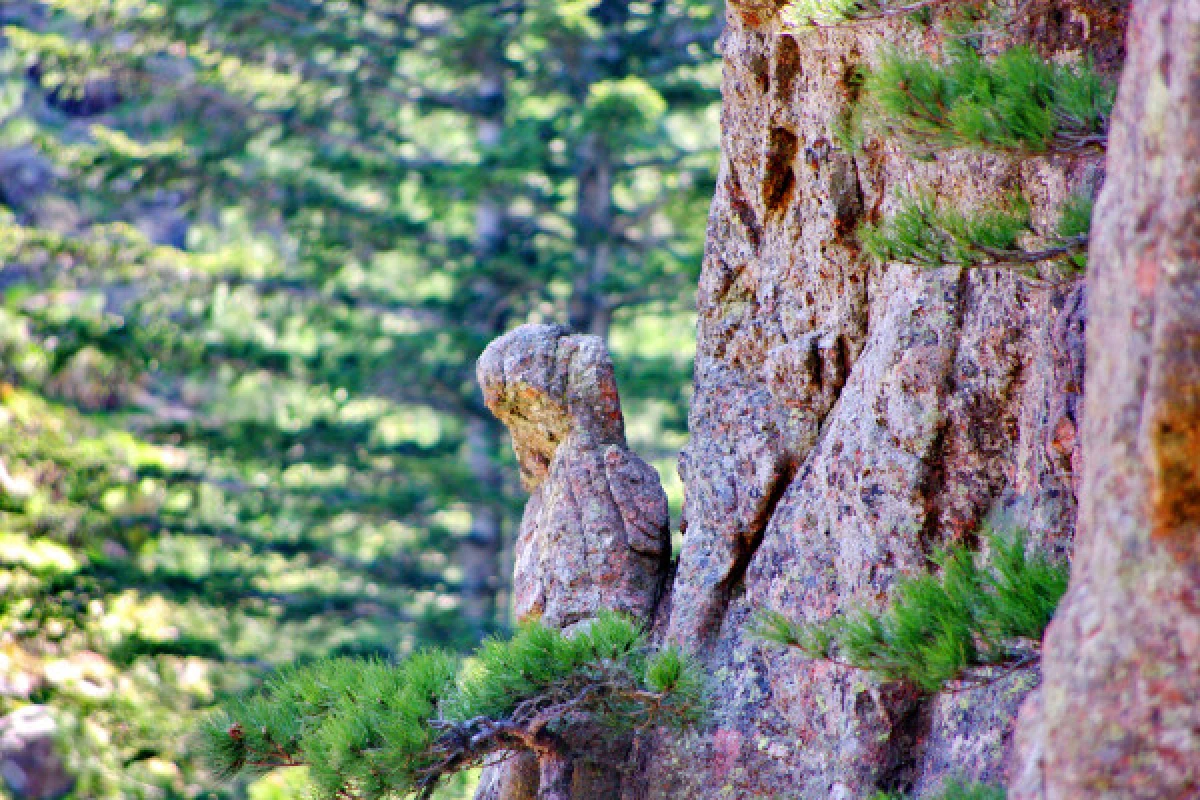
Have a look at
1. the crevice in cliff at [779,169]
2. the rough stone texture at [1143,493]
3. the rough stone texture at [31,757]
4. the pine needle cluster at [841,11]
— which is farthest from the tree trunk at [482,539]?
the rough stone texture at [1143,493]

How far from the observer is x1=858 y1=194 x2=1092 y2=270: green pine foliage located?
2.93 m

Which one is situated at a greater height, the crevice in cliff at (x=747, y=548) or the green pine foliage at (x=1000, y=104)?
the green pine foliage at (x=1000, y=104)

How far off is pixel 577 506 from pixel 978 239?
6.80 feet

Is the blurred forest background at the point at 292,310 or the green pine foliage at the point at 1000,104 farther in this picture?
the blurred forest background at the point at 292,310

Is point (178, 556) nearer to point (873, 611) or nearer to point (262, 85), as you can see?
point (262, 85)

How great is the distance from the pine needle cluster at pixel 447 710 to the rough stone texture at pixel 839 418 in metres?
0.42

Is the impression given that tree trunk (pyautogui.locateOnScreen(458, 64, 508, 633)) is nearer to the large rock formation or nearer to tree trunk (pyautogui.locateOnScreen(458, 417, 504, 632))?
tree trunk (pyautogui.locateOnScreen(458, 417, 504, 632))

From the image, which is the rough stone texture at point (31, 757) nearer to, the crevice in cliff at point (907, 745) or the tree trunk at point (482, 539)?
the tree trunk at point (482, 539)

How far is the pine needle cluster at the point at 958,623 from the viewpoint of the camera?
2596mm

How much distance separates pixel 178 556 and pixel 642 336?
5.88 m

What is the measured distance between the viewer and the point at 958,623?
2635mm

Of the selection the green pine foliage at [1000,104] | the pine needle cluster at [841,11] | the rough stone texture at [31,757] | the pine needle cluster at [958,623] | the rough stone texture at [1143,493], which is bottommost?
the rough stone texture at [31,757]

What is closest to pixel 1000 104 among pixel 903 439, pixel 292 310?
pixel 903 439

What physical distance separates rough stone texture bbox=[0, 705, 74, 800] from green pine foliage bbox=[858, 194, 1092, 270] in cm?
902
